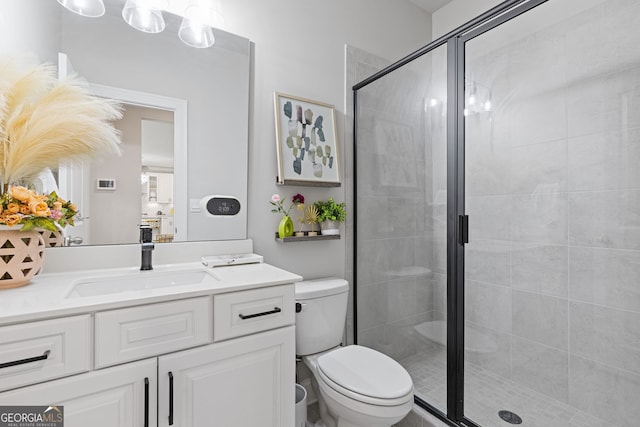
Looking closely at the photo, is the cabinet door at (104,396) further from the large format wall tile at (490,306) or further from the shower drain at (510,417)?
the shower drain at (510,417)

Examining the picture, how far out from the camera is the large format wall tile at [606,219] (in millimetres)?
1347

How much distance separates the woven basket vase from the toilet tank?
38.5 inches

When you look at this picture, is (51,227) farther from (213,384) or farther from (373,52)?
(373,52)

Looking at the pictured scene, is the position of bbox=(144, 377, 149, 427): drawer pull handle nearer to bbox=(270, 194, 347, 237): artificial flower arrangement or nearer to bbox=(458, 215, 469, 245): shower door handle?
bbox=(270, 194, 347, 237): artificial flower arrangement

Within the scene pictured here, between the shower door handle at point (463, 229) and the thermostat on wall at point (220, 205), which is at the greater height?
the thermostat on wall at point (220, 205)

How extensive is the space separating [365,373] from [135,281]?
3.32 feet

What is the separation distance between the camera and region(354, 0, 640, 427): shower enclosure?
55.6 inches

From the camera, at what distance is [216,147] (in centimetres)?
155

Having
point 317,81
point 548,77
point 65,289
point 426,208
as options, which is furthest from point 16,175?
point 548,77

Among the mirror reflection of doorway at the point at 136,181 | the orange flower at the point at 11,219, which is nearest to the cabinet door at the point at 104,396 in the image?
the orange flower at the point at 11,219

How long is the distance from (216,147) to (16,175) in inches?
28.8

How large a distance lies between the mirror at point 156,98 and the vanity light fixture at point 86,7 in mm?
20

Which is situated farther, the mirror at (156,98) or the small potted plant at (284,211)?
A: the small potted plant at (284,211)

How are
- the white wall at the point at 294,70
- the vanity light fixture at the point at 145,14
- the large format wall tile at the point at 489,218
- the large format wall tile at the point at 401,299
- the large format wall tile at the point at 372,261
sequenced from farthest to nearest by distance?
1. the large format wall tile at the point at 372,261
2. the large format wall tile at the point at 401,299
3. the white wall at the point at 294,70
4. the large format wall tile at the point at 489,218
5. the vanity light fixture at the point at 145,14
